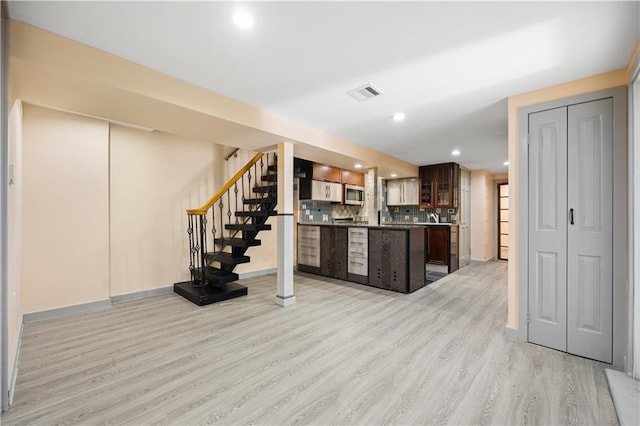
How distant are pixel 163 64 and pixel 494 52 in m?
2.59

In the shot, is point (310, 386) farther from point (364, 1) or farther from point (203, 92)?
point (203, 92)

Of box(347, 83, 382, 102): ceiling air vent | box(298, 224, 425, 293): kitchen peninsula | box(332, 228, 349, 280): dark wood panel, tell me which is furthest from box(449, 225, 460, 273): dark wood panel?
box(347, 83, 382, 102): ceiling air vent

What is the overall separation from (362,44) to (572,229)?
238 centimetres

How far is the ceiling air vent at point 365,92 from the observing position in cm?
259

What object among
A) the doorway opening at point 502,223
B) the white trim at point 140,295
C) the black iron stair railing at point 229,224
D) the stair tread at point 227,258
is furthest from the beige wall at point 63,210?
the doorway opening at point 502,223

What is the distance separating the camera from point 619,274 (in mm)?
2174

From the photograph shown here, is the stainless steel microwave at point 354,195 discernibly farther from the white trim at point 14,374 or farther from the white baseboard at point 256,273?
the white trim at point 14,374

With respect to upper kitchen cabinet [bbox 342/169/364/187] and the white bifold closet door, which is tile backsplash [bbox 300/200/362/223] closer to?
upper kitchen cabinet [bbox 342/169/364/187]

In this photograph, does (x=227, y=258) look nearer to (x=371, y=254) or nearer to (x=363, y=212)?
(x=371, y=254)

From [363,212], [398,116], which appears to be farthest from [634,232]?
[363,212]

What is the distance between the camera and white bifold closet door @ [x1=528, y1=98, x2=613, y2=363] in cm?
224

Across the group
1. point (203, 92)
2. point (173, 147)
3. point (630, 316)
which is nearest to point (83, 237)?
point (173, 147)

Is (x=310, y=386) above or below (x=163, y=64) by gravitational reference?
below

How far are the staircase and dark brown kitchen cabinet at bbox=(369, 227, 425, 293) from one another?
6.03 ft
